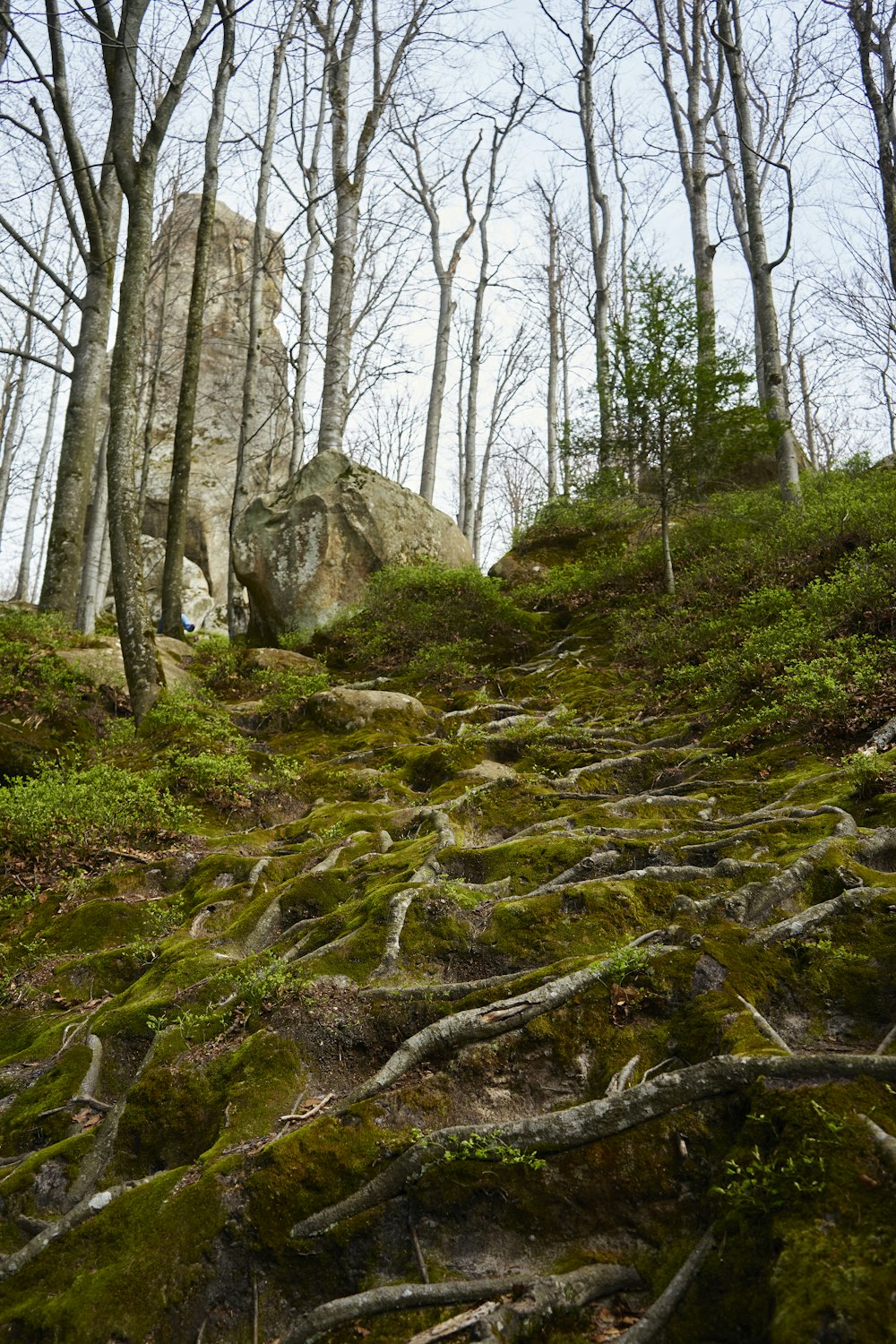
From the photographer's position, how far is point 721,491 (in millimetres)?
12172

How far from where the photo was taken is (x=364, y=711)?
8.91 metres

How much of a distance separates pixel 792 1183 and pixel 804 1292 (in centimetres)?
27

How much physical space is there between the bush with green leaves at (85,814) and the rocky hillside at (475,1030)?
0.09ft

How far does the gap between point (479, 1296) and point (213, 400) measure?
32.3 m

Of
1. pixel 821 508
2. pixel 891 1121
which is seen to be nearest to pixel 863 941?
pixel 891 1121

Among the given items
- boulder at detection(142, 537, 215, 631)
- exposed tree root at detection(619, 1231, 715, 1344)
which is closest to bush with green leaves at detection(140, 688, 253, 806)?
exposed tree root at detection(619, 1231, 715, 1344)

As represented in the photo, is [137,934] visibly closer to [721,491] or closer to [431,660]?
[431,660]

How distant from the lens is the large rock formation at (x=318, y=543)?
12.8 m

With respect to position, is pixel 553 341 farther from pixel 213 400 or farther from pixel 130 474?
pixel 130 474

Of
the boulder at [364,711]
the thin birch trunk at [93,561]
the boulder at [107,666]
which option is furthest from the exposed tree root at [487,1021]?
the thin birch trunk at [93,561]

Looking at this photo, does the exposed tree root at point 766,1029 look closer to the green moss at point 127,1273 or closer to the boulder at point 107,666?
the green moss at point 127,1273

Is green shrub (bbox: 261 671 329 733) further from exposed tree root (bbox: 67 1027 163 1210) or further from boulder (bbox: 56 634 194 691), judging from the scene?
exposed tree root (bbox: 67 1027 163 1210)

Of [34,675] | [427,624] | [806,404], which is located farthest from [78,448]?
[806,404]

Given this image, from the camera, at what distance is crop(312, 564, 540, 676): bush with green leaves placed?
11305mm
